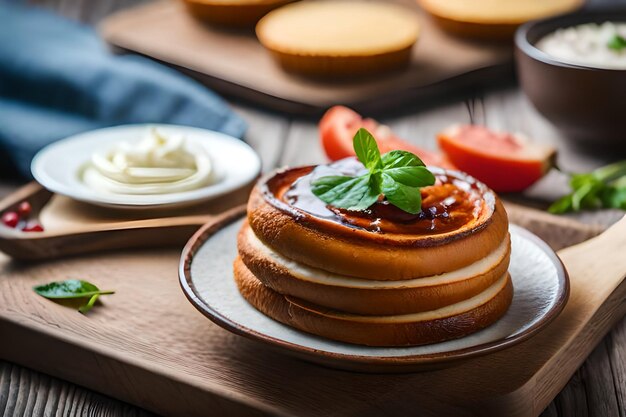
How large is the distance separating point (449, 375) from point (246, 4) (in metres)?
2.71

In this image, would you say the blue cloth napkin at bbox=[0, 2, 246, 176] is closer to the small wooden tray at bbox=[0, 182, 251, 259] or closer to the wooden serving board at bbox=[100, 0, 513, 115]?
the wooden serving board at bbox=[100, 0, 513, 115]

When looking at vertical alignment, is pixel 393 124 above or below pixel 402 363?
below

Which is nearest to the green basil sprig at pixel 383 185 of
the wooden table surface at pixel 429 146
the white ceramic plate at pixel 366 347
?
the white ceramic plate at pixel 366 347

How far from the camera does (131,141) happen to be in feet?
10.0

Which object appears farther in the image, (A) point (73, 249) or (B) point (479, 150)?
(B) point (479, 150)

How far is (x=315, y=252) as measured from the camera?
181 cm

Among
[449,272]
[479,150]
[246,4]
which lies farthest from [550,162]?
[246,4]

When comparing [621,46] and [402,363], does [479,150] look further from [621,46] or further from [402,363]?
[402,363]

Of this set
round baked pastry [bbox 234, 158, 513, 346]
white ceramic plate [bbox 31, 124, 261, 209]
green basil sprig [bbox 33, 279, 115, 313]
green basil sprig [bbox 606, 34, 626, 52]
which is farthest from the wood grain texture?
green basil sprig [bbox 606, 34, 626, 52]

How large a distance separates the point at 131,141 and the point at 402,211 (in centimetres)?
142

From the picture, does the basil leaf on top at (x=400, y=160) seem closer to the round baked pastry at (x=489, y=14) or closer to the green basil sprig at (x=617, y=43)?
the green basil sprig at (x=617, y=43)

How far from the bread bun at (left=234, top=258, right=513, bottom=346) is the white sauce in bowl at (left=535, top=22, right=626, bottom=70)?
5.00 feet

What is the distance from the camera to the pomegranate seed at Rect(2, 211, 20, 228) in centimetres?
255

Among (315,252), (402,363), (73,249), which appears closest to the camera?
(402,363)
